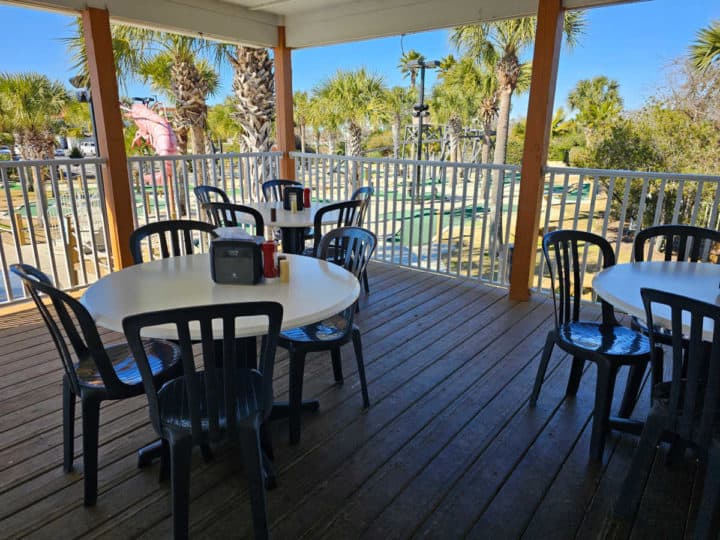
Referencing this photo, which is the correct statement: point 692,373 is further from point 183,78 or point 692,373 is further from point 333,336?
point 183,78

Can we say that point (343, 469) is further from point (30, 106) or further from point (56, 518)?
point (30, 106)

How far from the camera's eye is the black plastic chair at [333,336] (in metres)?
2.09

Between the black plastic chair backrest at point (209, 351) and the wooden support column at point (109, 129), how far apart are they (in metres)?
3.15

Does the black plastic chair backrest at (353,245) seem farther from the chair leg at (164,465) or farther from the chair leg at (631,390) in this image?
the chair leg at (631,390)

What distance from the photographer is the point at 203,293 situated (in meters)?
1.82

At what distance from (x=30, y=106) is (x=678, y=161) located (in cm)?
2005

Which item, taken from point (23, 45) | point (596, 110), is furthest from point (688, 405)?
point (23, 45)

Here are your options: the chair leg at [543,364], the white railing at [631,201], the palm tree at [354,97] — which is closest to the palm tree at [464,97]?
the palm tree at [354,97]

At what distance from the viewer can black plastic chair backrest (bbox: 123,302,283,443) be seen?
1.23 metres

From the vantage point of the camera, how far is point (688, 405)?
1494mm

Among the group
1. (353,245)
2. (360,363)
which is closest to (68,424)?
(360,363)

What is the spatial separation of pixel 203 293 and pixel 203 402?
0.47 metres

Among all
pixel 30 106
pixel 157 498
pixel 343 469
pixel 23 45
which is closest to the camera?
pixel 157 498

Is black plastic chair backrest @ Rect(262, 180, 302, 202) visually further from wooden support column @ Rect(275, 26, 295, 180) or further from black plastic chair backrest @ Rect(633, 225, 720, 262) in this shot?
black plastic chair backrest @ Rect(633, 225, 720, 262)
